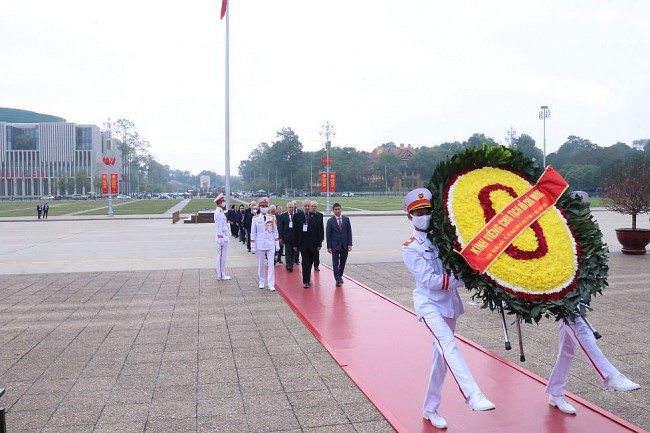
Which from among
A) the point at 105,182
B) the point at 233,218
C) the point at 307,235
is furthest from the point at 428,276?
the point at 105,182

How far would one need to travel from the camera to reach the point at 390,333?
22.9 feet

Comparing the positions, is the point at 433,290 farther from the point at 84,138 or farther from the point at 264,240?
the point at 84,138

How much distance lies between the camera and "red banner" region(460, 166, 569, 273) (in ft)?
12.1

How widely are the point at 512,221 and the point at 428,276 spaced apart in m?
0.72

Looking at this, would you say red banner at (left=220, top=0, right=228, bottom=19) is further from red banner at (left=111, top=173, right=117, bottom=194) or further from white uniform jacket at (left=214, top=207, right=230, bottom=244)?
red banner at (left=111, top=173, right=117, bottom=194)

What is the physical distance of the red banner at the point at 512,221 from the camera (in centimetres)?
369

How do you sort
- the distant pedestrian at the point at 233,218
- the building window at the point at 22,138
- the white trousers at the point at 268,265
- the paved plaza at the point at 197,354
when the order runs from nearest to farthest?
the paved plaza at the point at 197,354, the white trousers at the point at 268,265, the distant pedestrian at the point at 233,218, the building window at the point at 22,138

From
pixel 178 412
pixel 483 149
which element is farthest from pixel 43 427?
pixel 483 149

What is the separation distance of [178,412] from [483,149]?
3.30 meters

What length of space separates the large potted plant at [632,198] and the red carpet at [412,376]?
32.9ft

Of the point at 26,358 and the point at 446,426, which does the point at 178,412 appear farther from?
the point at 26,358

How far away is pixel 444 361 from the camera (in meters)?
3.86

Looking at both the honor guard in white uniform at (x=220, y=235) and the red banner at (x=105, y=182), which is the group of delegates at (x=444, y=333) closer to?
the honor guard in white uniform at (x=220, y=235)

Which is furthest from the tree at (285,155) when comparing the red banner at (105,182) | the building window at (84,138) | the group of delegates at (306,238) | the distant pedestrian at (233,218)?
the group of delegates at (306,238)
